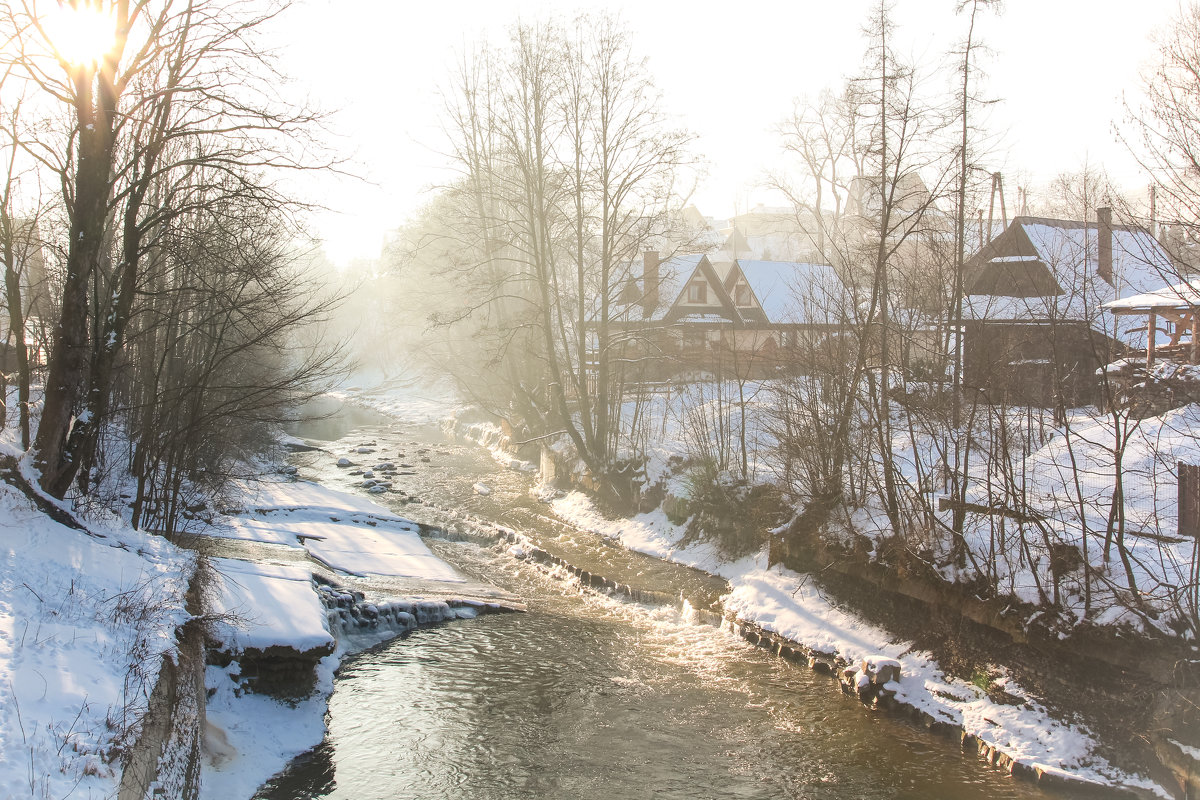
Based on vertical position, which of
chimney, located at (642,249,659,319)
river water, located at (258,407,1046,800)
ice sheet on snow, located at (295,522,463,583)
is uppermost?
chimney, located at (642,249,659,319)

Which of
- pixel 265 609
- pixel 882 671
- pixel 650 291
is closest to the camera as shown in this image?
pixel 265 609

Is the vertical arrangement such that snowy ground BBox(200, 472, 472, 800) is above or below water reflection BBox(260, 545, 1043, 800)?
above

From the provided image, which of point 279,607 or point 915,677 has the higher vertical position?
point 279,607

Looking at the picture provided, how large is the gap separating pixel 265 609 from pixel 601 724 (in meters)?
4.38

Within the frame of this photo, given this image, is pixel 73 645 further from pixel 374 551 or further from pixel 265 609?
pixel 374 551

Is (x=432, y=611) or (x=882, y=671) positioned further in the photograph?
(x=432, y=611)

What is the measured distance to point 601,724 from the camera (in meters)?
9.19

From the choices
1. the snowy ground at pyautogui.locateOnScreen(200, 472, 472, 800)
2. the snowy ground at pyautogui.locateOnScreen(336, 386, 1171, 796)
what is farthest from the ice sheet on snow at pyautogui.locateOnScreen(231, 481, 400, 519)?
the snowy ground at pyautogui.locateOnScreen(336, 386, 1171, 796)

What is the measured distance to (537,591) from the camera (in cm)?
1434

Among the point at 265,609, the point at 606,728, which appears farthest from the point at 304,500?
the point at 606,728

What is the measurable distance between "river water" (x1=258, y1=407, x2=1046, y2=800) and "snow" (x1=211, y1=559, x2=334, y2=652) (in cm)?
96

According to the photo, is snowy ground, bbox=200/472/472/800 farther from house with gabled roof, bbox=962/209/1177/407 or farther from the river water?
house with gabled roof, bbox=962/209/1177/407

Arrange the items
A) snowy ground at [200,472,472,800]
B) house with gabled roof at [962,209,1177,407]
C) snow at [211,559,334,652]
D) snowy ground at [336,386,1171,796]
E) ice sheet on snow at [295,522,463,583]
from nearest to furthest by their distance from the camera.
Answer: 1. snowy ground at [200,472,472,800]
2. snowy ground at [336,386,1171,796]
3. snow at [211,559,334,652]
4. house with gabled roof at [962,209,1177,407]
5. ice sheet on snow at [295,522,463,583]

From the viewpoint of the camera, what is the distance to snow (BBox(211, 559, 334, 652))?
908cm
